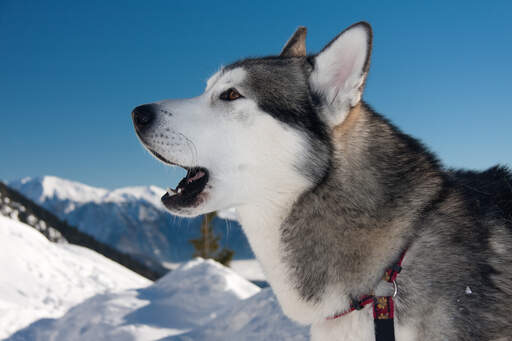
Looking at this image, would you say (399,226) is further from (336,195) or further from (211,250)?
(211,250)

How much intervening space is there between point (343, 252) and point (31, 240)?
55.5ft

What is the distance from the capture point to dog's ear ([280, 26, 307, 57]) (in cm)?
422

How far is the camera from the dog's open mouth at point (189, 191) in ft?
9.80

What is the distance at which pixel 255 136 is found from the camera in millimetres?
2984

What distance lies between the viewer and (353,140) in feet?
9.94

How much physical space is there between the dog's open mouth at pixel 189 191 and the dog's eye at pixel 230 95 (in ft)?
1.94

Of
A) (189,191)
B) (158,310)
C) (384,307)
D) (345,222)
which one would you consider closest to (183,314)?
(158,310)

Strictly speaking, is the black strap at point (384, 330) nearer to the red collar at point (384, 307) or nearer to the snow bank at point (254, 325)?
the red collar at point (384, 307)

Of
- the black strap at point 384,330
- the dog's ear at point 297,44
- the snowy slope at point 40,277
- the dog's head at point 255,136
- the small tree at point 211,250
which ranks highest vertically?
the dog's ear at point 297,44

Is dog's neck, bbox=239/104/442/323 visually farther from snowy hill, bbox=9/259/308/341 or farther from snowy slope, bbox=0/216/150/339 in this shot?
snowy slope, bbox=0/216/150/339

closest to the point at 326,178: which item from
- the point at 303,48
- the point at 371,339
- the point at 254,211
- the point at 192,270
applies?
the point at 254,211

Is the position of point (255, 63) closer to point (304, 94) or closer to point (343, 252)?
point (304, 94)

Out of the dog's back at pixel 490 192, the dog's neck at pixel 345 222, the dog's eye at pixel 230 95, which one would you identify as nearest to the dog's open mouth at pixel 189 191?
the dog's neck at pixel 345 222

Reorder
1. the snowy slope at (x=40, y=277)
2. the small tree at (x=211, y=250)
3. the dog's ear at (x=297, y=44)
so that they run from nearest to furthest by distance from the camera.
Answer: the dog's ear at (x=297, y=44)
the snowy slope at (x=40, y=277)
the small tree at (x=211, y=250)
